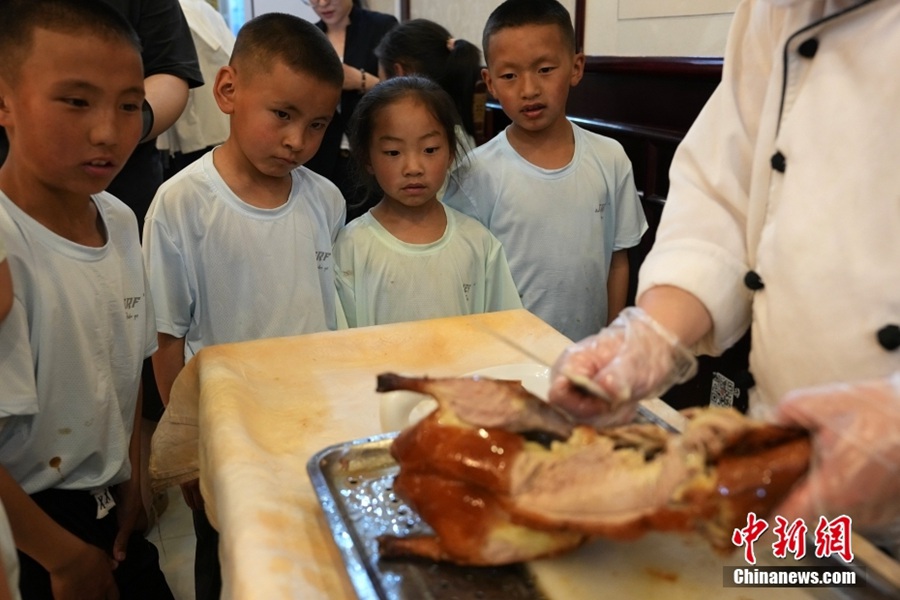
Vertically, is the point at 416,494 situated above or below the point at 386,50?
below

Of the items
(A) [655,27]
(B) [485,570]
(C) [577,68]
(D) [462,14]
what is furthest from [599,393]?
(D) [462,14]

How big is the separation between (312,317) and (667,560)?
126 centimetres

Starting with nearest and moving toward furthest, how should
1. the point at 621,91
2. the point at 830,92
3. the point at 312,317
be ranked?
the point at 830,92, the point at 312,317, the point at 621,91

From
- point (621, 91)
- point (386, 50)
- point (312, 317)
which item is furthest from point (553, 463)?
point (386, 50)

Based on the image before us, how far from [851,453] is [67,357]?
1.21 m

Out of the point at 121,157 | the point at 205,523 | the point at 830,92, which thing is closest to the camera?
the point at 830,92

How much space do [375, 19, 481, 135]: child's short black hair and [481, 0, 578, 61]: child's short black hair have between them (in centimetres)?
69

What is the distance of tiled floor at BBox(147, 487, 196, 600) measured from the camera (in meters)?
2.05

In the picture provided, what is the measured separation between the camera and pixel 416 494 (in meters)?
0.78

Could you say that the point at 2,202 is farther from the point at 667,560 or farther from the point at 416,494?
the point at 667,560

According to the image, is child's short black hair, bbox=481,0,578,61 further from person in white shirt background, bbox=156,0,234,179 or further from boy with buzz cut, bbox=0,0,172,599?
person in white shirt background, bbox=156,0,234,179

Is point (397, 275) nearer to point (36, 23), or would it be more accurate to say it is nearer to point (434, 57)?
point (36, 23)

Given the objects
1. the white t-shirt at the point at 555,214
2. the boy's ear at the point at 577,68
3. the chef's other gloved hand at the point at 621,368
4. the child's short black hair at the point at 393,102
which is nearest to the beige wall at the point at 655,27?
the boy's ear at the point at 577,68

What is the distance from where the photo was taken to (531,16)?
2154 mm
